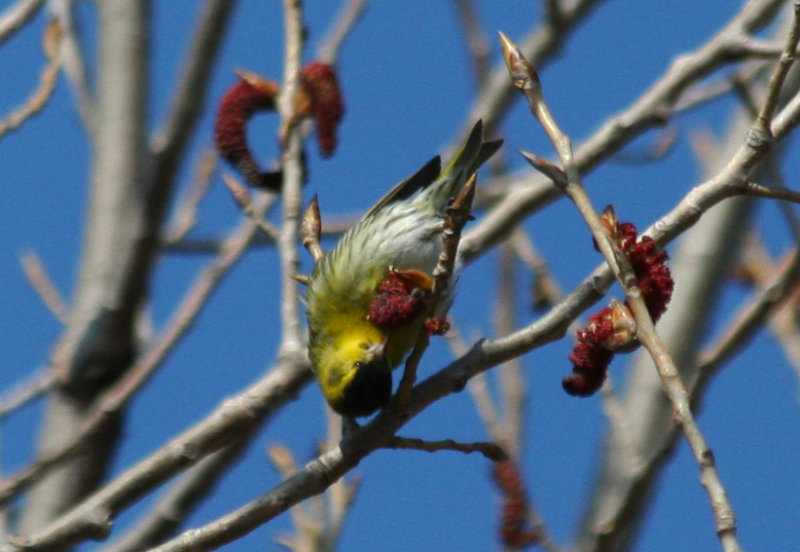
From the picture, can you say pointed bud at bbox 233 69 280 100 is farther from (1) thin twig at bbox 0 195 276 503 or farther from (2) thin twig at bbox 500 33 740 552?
(2) thin twig at bbox 500 33 740 552

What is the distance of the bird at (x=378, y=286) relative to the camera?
286 centimetres

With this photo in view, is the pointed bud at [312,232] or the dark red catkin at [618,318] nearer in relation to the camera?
the dark red catkin at [618,318]

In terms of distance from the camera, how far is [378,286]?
121 inches

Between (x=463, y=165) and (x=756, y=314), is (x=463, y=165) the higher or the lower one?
the higher one

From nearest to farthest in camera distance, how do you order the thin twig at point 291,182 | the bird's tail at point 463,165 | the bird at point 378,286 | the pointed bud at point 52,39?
the bird at point 378,286 → the thin twig at point 291,182 → the pointed bud at point 52,39 → the bird's tail at point 463,165

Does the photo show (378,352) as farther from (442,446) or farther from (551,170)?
(551,170)

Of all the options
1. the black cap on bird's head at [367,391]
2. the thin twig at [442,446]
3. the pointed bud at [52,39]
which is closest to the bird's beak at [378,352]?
the black cap on bird's head at [367,391]

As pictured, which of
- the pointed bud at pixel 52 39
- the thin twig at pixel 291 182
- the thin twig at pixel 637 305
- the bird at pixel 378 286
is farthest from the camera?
the pointed bud at pixel 52 39

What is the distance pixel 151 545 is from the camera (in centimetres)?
356

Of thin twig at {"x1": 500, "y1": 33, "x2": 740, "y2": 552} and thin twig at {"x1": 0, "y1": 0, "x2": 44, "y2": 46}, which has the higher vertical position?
thin twig at {"x1": 0, "y1": 0, "x2": 44, "y2": 46}

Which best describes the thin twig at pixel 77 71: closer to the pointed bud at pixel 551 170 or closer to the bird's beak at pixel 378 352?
the bird's beak at pixel 378 352

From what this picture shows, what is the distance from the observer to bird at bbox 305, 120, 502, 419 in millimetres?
2857

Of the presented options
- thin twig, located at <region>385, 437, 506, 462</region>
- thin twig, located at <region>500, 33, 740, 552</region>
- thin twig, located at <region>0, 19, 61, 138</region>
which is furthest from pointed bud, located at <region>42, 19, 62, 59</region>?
thin twig, located at <region>500, 33, 740, 552</region>

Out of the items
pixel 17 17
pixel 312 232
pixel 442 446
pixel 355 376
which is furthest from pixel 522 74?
pixel 17 17
